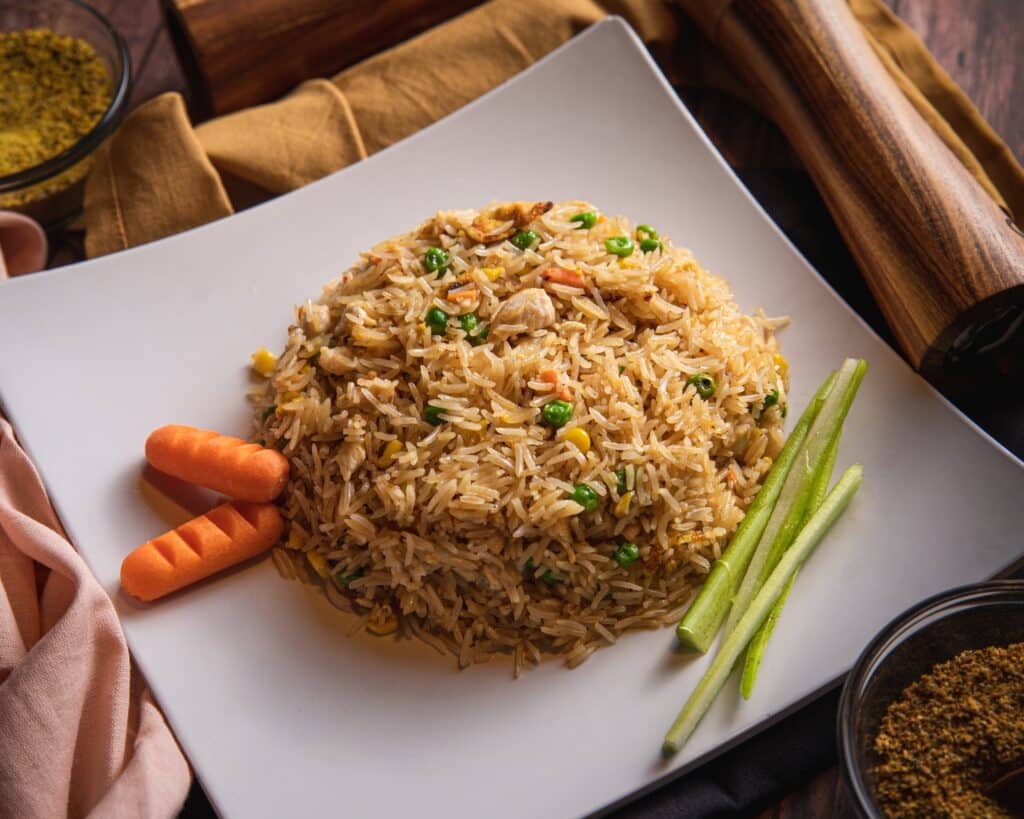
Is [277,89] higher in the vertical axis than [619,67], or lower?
higher

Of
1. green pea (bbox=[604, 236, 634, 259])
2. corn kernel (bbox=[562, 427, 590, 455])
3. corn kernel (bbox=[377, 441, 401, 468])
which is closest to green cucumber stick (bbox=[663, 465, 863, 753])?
corn kernel (bbox=[562, 427, 590, 455])

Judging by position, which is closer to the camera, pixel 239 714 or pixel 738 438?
pixel 239 714

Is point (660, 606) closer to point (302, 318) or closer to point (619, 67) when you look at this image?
point (302, 318)

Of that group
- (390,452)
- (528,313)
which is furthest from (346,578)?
(528,313)

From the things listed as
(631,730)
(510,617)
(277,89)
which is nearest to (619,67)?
(277,89)

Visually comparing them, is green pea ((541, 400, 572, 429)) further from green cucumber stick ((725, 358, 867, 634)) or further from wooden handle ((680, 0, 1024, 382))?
wooden handle ((680, 0, 1024, 382))

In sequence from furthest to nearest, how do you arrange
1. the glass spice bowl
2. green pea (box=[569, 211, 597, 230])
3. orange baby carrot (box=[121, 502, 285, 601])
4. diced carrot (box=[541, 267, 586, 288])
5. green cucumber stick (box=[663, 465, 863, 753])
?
1. green pea (box=[569, 211, 597, 230])
2. diced carrot (box=[541, 267, 586, 288])
3. orange baby carrot (box=[121, 502, 285, 601])
4. green cucumber stick (box=[663, 465, 863, 753])
5. the glass spice bowl

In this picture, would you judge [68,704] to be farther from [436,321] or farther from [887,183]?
[887,183]

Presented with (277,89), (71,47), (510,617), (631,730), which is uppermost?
(71,47)
